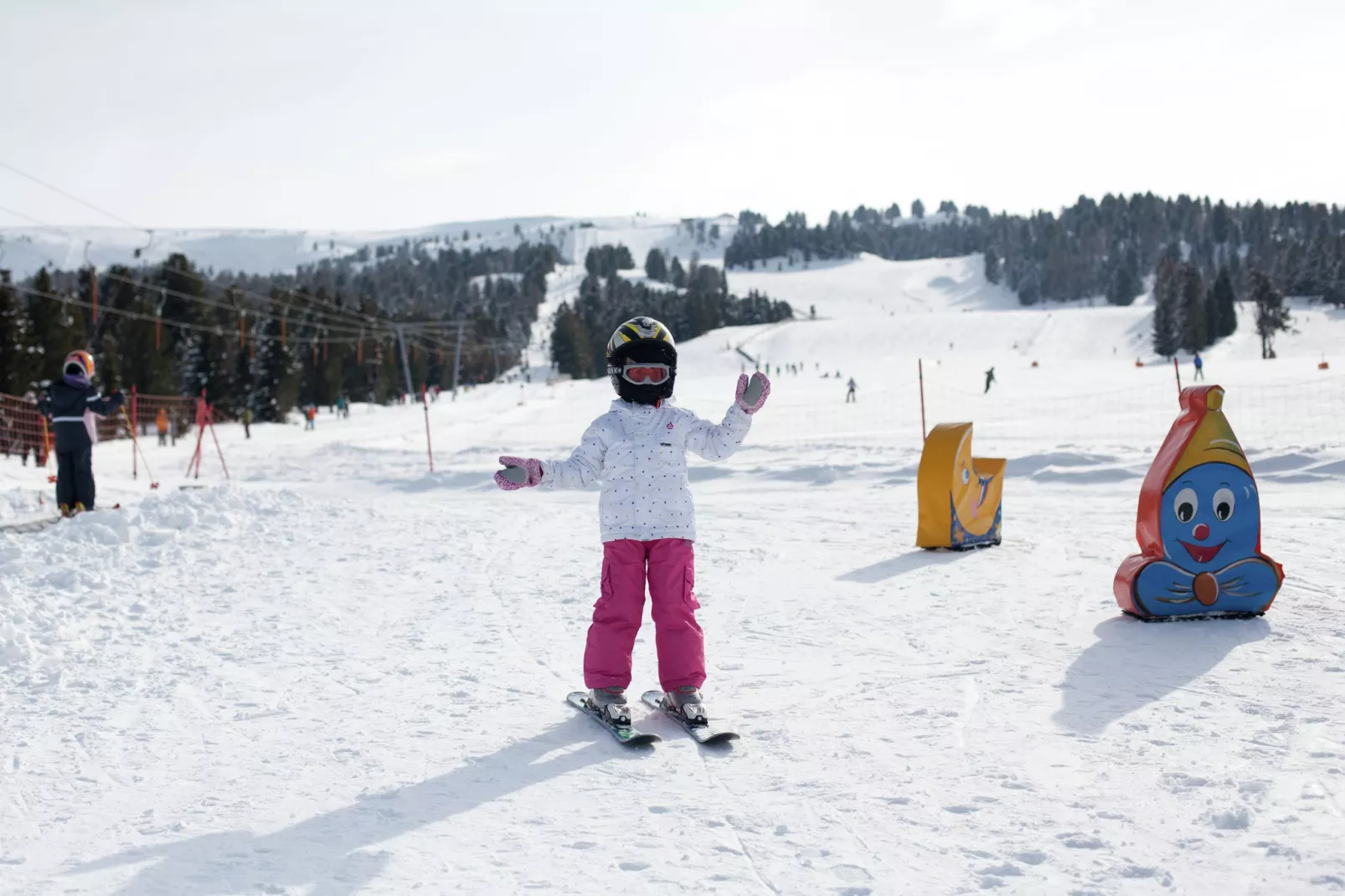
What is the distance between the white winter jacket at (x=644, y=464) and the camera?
5.11 metres

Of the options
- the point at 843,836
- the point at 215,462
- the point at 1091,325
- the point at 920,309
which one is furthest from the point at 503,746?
the point at 920,309

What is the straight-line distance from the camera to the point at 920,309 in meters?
189

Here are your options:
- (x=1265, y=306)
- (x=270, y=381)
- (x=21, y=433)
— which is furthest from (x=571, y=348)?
(x=21, y=433)

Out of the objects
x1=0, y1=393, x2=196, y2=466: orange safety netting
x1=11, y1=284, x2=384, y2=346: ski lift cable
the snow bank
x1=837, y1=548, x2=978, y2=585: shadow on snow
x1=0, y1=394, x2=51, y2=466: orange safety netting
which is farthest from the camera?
x1=11, y1=284, x2=384, y2=346: ski lift cable

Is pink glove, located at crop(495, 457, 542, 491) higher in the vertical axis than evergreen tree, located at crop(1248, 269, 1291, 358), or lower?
lower

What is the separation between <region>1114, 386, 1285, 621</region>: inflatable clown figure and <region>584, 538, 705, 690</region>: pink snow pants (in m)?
3.40

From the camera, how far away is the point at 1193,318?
9294 centimetres

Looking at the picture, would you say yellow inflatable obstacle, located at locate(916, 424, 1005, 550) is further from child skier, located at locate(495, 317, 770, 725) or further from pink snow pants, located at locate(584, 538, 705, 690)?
pink snow pants, located at locate(584, 538, 705, 690)

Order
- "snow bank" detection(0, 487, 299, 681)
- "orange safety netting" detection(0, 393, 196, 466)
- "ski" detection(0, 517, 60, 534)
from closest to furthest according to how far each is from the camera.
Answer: "snow bank" detection(0, 487, 299, 681) → "ski" detection(0, 517, 60, 534) → "orange safety netting" detection(0, 393, 196, 466)

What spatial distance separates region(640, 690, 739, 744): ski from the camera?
473 cm

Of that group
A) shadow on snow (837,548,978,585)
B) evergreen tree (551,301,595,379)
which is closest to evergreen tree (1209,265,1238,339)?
evergreen tree (551,301,595,379)

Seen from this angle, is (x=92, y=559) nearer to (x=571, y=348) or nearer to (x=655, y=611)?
(x=655, y=611)

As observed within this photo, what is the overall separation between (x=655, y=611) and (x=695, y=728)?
1.99ft

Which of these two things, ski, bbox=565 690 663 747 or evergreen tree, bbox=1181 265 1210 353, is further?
evergreen tree, bbox=1181 265 1210 353
